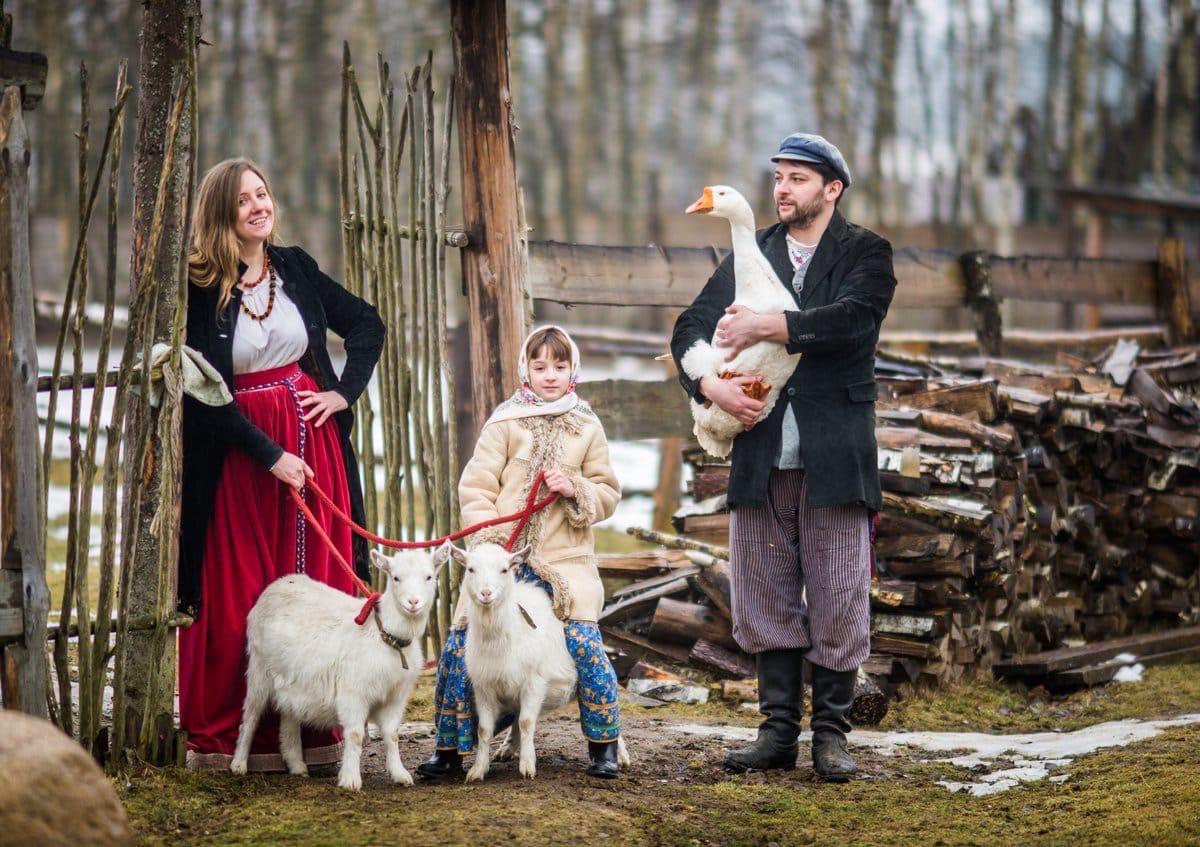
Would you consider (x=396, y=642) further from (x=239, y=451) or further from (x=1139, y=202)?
(x=1139, y=202)

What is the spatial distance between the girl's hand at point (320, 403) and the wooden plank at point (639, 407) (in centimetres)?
230

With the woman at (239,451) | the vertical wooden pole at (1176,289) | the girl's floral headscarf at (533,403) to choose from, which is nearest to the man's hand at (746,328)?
the girl's floral headscarf at (533,403)

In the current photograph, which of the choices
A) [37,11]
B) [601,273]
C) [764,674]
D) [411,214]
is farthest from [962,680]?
[37,11]

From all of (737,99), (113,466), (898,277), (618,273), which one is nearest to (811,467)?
(113,466)

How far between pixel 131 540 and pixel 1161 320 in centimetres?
825

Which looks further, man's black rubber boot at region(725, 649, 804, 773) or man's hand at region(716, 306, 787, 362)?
man's black rubber boot at region(725, 649, 804, 773)

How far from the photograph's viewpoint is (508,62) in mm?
5559

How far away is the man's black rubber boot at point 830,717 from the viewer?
14.6 ft

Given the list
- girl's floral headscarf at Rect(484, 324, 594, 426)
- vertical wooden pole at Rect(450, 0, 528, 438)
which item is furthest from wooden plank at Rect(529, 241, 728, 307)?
girl's floral headscarf at Rect(484, 324, 594, 426)

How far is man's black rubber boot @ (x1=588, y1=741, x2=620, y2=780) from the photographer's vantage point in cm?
424

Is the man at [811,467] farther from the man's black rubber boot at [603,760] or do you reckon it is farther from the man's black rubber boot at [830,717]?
the man's black rubber boot at [603,760]

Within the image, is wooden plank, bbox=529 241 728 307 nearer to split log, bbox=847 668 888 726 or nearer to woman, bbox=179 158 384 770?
woman, bbox=179 158 384 770

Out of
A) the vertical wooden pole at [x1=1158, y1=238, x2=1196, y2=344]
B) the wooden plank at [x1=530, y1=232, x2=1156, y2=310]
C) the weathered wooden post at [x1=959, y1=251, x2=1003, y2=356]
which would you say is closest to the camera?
the wooden plank at [x1=530, y1=232, x2=1156, y2=310]

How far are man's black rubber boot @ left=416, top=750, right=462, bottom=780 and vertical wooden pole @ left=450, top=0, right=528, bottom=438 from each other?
168 centimetres
